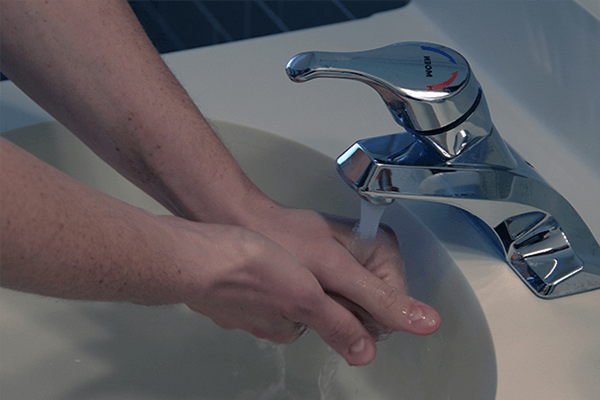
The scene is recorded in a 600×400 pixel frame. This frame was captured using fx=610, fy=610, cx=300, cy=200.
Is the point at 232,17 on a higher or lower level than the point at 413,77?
lower

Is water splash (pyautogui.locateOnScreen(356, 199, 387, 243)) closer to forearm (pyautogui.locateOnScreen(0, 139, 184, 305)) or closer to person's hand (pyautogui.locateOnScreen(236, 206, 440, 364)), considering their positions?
person's hand (pyautogui.locateOnScreen(236, 206, 440, 364))

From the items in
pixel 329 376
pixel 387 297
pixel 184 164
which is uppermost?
pixel 184 164

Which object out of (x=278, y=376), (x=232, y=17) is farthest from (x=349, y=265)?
(x=232, y=17)

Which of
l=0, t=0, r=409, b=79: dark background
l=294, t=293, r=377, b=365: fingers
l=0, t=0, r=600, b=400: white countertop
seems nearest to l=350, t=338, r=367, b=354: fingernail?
l=294, t=293, r=377, b=365: fingers

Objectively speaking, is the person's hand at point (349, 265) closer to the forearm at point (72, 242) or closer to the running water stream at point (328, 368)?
the running water stream at point (328, 368)

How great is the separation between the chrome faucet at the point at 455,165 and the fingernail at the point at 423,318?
0.22 feet

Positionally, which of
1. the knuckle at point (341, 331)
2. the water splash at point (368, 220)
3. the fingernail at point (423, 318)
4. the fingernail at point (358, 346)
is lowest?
the fingernail at point (358, 346)

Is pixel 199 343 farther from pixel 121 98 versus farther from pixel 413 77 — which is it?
pixel 413 77

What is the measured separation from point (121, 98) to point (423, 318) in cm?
29

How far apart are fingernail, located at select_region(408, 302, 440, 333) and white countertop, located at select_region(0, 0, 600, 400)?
0.04 meters

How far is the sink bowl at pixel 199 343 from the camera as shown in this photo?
0.51 metres

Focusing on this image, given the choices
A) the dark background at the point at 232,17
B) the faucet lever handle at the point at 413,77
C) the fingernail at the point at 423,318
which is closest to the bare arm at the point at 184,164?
the fingernail at the point at 423,318

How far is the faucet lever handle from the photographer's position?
0.35m

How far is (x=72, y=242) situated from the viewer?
34cm
